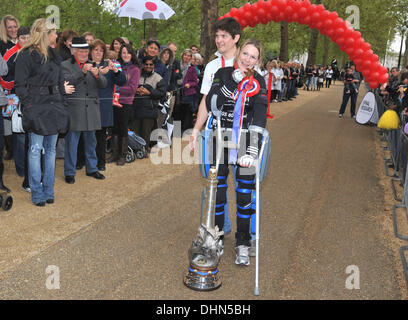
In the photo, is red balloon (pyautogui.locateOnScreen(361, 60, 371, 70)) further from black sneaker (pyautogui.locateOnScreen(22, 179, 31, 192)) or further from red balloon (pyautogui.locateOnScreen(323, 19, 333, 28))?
black sneaker (pyautogui.locateOnScreen(22, 179, 31, 192))

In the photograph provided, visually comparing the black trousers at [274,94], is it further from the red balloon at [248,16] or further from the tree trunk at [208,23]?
the red balloon at [248,16]

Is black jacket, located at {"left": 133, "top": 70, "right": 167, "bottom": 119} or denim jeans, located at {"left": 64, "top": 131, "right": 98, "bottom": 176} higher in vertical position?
black jacket, located at {"left": 133, "top": 70, "right": 167, "bottom": 119}

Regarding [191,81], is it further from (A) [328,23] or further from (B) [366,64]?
(B) [366,64]

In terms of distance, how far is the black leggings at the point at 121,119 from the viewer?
8.20 metres

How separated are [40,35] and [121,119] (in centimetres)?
288

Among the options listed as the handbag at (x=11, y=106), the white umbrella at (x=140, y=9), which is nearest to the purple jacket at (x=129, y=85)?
the handbag at (x=11, y=106)

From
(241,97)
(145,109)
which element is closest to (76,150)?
(145,109)

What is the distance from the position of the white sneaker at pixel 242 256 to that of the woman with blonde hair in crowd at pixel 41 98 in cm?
291

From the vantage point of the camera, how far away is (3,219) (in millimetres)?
5367

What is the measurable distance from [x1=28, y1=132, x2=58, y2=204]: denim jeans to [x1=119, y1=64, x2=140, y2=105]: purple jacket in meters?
2.35

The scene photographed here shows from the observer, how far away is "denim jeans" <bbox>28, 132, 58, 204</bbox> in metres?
5.88

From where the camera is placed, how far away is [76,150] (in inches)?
277

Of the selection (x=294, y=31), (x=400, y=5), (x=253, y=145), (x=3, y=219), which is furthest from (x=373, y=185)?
(x=294, y=31)

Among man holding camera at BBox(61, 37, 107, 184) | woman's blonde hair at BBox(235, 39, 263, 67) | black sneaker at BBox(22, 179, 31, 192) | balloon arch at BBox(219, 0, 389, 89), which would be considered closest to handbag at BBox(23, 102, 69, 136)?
man holding camera at BBox(61, 37, 107, 184)
